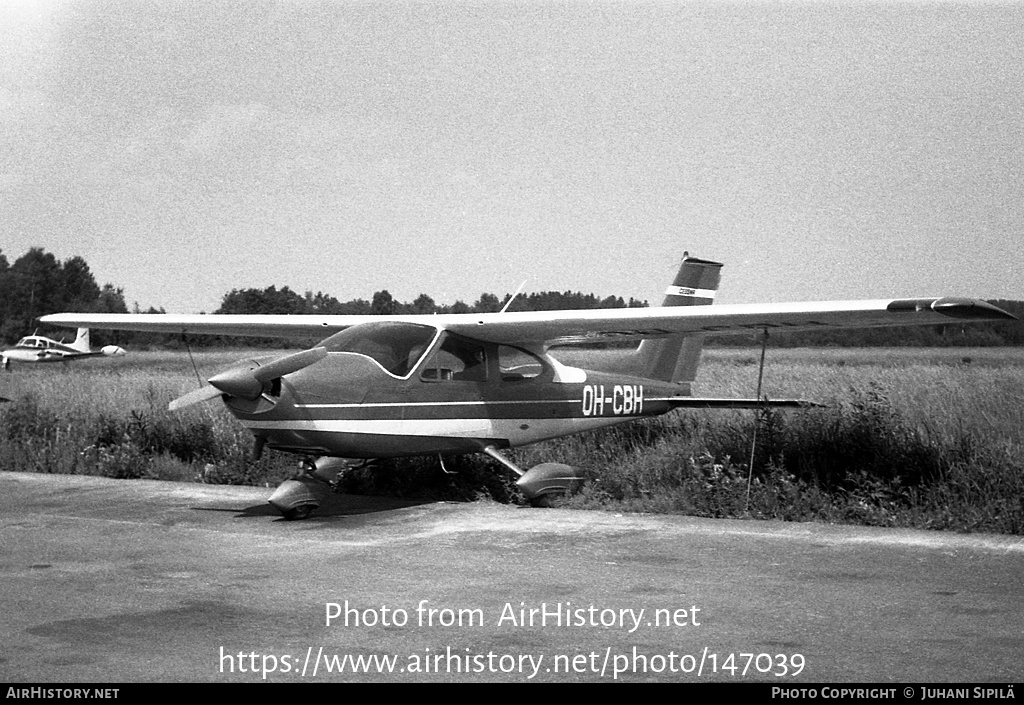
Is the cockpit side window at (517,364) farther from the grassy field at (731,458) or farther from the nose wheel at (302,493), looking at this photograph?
the nose wheel at (302,493)

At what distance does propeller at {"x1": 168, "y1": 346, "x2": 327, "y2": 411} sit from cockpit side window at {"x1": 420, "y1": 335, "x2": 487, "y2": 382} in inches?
56.9

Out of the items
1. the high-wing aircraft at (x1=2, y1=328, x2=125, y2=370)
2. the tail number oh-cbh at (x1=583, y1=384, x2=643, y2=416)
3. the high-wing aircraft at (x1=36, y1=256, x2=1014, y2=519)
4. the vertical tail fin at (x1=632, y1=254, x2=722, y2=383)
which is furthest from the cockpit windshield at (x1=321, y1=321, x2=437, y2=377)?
the high-wing aircraft at (x1=2, y1=328, x2=125, y2=370)

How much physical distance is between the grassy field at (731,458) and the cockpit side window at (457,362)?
1.23m

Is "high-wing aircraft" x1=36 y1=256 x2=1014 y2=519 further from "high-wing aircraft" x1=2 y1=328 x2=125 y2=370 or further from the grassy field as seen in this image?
"high-wing aircraft" x1=2 y1=328 x2=125 y2=370

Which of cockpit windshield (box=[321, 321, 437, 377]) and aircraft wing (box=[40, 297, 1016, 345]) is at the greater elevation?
aircraft wing (box=[40, 297, 1016, 345])

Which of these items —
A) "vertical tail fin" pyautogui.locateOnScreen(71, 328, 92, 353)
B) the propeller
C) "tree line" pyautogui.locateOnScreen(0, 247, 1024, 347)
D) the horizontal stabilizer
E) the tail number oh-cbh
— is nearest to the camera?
the propeller

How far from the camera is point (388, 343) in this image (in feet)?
32.6

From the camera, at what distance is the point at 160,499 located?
34.8 ft

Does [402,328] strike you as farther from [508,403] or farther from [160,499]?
[160,499]

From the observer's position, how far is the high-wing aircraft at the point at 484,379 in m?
8.94

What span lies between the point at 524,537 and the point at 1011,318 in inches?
157

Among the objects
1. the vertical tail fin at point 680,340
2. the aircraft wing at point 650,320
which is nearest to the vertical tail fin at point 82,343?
the aircraft wing at point 650,320

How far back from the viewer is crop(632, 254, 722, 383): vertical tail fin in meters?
12.5

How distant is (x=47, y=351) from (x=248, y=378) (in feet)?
141
